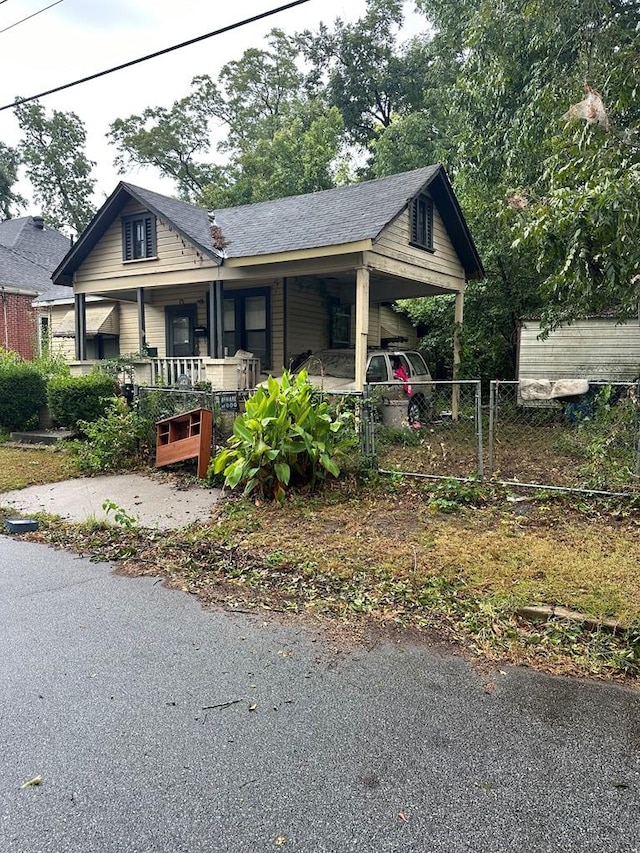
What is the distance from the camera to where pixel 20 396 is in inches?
462

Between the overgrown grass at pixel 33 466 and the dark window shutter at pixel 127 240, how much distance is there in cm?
539

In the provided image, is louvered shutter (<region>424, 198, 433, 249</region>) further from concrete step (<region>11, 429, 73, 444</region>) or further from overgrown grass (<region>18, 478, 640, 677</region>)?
concrete step (<region>11, 429, 73, 444</region>)

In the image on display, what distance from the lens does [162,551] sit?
513 centimetres

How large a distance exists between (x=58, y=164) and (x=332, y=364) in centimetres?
3067

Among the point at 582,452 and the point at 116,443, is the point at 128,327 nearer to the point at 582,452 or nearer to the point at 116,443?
the point at 116,443

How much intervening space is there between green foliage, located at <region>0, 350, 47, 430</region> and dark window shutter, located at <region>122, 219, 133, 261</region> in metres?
3.52

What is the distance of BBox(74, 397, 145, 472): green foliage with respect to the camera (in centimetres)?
866

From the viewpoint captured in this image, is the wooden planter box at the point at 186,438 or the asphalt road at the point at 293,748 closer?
the asphalt road at the point at 293,748

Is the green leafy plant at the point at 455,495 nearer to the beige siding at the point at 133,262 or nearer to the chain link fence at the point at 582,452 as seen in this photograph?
the chain link fence at the point at 582,452

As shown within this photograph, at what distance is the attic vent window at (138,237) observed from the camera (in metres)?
13.1

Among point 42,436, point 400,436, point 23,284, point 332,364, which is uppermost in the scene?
point 23,284

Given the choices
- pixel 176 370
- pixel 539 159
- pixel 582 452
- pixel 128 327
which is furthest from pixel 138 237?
pixel 582 452

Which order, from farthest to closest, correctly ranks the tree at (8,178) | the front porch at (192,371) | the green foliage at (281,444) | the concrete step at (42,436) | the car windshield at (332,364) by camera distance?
1. the tree at (8,178)
2. the car windshield at (332,364)
3. the front porch at (192,371)
4. the concrete step at (42,436)
5. the green foliage at (281,444)

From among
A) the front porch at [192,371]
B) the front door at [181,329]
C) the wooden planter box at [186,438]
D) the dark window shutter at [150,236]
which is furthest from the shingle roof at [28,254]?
the wooden planter box at [186,438]
